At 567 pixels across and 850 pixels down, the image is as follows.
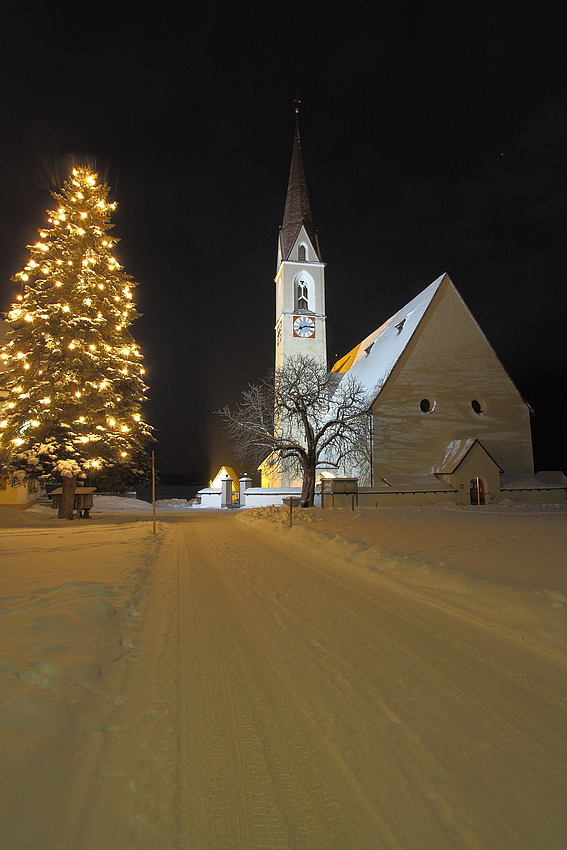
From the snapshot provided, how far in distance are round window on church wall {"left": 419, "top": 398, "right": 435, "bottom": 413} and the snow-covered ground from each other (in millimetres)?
23863

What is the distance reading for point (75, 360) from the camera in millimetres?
18562

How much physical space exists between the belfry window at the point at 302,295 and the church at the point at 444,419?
12.7 metres

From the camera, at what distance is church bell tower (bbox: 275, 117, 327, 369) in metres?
43.1

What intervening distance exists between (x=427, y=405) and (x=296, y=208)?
29693 millimetres

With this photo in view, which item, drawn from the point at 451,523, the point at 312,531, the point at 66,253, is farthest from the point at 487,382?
the point at 66,253

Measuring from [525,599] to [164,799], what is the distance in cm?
450

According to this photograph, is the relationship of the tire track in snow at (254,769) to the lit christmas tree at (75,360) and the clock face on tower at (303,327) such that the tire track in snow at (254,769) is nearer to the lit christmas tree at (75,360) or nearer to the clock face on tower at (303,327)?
the lit christmas tree at (75,360)

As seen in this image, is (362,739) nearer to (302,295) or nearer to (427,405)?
(427,405)

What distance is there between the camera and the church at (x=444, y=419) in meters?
26.6

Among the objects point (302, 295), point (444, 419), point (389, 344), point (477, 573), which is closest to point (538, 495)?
point (444, 419)

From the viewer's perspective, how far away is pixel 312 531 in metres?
12.3

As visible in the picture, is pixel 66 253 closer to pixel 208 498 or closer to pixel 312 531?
pixel 312 531

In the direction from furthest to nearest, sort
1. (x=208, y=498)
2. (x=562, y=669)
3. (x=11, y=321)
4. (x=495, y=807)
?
(x=208, y=498) < (x=11, y=321) < (x=562, y=669) < (x=495, y=807)

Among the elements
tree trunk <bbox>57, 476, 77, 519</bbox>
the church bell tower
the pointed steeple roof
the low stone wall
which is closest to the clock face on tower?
the church bell tower
